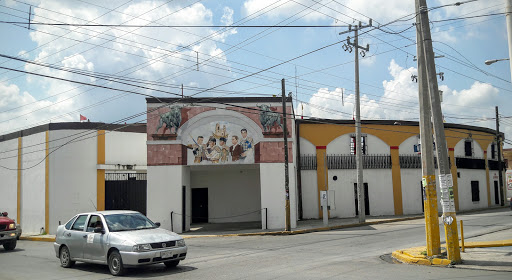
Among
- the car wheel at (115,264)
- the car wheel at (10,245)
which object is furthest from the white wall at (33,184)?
the car wheel at (115,264)

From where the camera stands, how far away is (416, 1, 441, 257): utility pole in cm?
1188

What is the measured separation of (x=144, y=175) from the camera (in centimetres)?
2831

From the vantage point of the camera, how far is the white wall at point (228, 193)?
28.6 m

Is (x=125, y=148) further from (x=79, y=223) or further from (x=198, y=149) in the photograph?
(x=79, y=223)

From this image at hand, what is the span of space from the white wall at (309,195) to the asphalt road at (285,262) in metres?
9.04

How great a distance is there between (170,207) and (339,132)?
12.5 meters

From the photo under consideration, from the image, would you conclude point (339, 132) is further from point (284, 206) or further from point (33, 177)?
point (33, 177)

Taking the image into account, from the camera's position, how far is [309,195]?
29109 millimetres

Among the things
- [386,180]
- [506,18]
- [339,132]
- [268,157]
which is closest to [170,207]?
[268,157]

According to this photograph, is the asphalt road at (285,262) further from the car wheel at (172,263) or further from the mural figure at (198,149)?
the mural figure at (198,149)

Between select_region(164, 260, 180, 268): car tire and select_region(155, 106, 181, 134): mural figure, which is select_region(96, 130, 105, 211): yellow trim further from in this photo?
select_region(164, 260, 180, 268): car tire

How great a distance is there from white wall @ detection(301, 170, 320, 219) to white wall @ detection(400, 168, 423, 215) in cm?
633

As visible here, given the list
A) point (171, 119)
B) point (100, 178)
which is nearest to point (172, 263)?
point (171, 119)

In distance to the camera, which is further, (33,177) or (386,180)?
(386,180)
